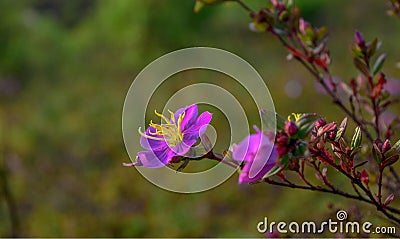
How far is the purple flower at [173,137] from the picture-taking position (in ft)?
1.69

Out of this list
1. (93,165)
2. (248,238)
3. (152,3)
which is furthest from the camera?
(152,3)

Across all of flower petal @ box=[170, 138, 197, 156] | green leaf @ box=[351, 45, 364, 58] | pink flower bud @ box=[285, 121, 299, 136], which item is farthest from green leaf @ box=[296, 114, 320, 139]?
green leaf @ box=[351, 45, 364, 58]

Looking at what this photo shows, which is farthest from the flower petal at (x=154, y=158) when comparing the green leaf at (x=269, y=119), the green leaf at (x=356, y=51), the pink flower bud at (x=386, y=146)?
the green leaf at (x=356, y=51)

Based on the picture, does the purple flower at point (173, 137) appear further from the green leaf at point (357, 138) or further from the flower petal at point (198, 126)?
the green leaf at point (357, 138)

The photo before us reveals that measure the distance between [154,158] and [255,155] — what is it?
13 centimetres

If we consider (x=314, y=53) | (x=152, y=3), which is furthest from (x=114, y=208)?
(x=152, y=3)

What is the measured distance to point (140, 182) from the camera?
2.41 m

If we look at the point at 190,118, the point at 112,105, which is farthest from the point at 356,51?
the point at 112,105

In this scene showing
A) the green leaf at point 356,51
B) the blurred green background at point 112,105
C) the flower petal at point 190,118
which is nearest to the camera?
the flower petal at point 190,118

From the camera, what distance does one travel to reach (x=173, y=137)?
0.54m

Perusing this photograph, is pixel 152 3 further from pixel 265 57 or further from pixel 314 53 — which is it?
pixel 314 53

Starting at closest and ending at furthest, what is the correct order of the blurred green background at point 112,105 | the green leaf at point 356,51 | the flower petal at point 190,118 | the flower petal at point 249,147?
the flower petal at point 249,147, the flower petal at point 190,118, the green leaf at point 356,51, the blurred green background at point 112,105

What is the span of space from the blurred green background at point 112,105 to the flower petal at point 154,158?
1.20 ft

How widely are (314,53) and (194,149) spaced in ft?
1.10
